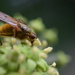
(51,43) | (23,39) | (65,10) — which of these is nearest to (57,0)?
(65,10)

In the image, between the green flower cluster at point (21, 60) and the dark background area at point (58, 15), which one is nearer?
the green flower cluster at point (21, 60)

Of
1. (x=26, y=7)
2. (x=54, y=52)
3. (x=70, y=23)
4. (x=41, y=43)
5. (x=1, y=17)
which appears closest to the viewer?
(x=1, y=17)

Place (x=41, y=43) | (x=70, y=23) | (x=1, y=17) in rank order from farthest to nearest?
(x=70, y=23) < (x=41, y=43) < (x=1, y=17)

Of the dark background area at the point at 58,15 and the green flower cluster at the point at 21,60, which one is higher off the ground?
the dark background area at the point at 58,15

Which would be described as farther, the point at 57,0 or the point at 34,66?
the point at 57,0

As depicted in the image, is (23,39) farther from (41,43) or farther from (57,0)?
(57,0)

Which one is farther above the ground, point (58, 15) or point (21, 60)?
point (58, 15)

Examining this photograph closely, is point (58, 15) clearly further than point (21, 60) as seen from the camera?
Yes

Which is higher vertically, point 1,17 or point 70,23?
point 70,23
